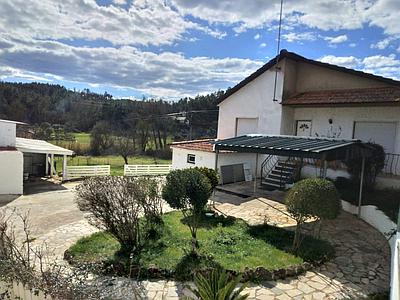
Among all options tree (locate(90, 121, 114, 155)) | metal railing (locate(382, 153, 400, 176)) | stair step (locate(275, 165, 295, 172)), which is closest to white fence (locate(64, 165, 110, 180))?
stair step (locate(275, 165, 295, 172))

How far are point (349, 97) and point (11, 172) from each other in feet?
66.5

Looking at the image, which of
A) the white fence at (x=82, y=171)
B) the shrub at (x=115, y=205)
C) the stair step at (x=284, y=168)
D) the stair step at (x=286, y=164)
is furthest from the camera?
the white fence at (x=82, y=171)

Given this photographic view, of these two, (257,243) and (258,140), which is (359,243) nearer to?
(257,243)

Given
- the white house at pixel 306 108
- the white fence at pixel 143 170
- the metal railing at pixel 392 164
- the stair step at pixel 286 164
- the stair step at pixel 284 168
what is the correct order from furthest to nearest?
the white fence at pixel 143 170
the stair step at pixel 286 164
the stair step at pixel 284 168
the white house at pixel 306 108
the metal railing at pixel 392 164

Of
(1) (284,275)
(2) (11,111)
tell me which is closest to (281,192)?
(1) (284,275)

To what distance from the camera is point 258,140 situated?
15.0 meters

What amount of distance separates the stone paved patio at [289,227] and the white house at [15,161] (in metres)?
2.76

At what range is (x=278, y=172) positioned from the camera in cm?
1850

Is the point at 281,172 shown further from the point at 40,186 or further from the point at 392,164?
the point at 40,186

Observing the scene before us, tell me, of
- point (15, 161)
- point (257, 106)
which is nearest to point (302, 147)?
point (257, 106)

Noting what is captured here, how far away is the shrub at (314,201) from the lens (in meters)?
8.18

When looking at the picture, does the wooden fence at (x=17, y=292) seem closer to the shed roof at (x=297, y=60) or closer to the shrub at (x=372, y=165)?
the shrub at (x=372, y=165)

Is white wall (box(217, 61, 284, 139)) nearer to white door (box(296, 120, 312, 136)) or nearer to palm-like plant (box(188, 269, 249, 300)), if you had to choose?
white door (box(296, 120, 312, 136))

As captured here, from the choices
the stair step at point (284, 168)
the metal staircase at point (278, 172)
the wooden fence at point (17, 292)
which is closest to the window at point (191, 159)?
the metal staircase at point (278, 172)
